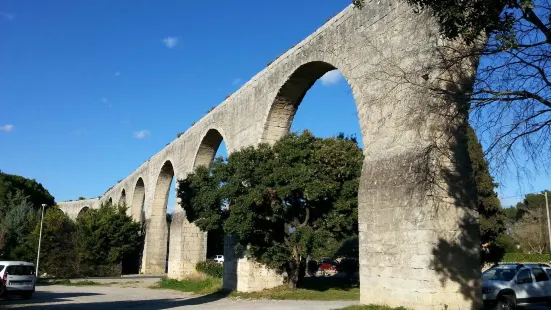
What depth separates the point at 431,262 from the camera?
7.46 meters

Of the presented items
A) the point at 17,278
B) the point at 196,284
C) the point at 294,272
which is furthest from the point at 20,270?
the point at 294,272

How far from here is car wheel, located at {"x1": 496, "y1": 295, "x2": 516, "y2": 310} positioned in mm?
8914

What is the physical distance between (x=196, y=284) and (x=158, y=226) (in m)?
10.4

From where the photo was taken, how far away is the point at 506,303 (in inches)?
353

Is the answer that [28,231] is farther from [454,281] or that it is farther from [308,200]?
[454,281]

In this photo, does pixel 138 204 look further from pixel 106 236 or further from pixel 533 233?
pixel 533 233

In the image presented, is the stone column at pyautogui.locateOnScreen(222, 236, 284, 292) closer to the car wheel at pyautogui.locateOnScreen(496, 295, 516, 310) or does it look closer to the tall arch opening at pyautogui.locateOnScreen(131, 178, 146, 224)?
the car wheel at pyautogui.locateOnScreen(496, 295, 516, 310)

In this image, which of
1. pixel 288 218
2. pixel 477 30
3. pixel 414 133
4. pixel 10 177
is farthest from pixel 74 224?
pixel 477 30

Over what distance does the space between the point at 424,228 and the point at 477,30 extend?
145 inches

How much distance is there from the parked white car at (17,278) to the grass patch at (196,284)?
5468 mm

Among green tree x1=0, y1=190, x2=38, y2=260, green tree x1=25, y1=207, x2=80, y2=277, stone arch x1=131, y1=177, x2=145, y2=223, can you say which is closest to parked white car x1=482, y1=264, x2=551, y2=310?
green tree x1=25, y1=207, x2=80, y2=277

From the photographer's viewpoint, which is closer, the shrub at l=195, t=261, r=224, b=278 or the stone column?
the stone column

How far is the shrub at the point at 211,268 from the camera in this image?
19.8 meters

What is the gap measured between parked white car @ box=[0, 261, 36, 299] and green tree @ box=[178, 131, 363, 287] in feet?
20.3
